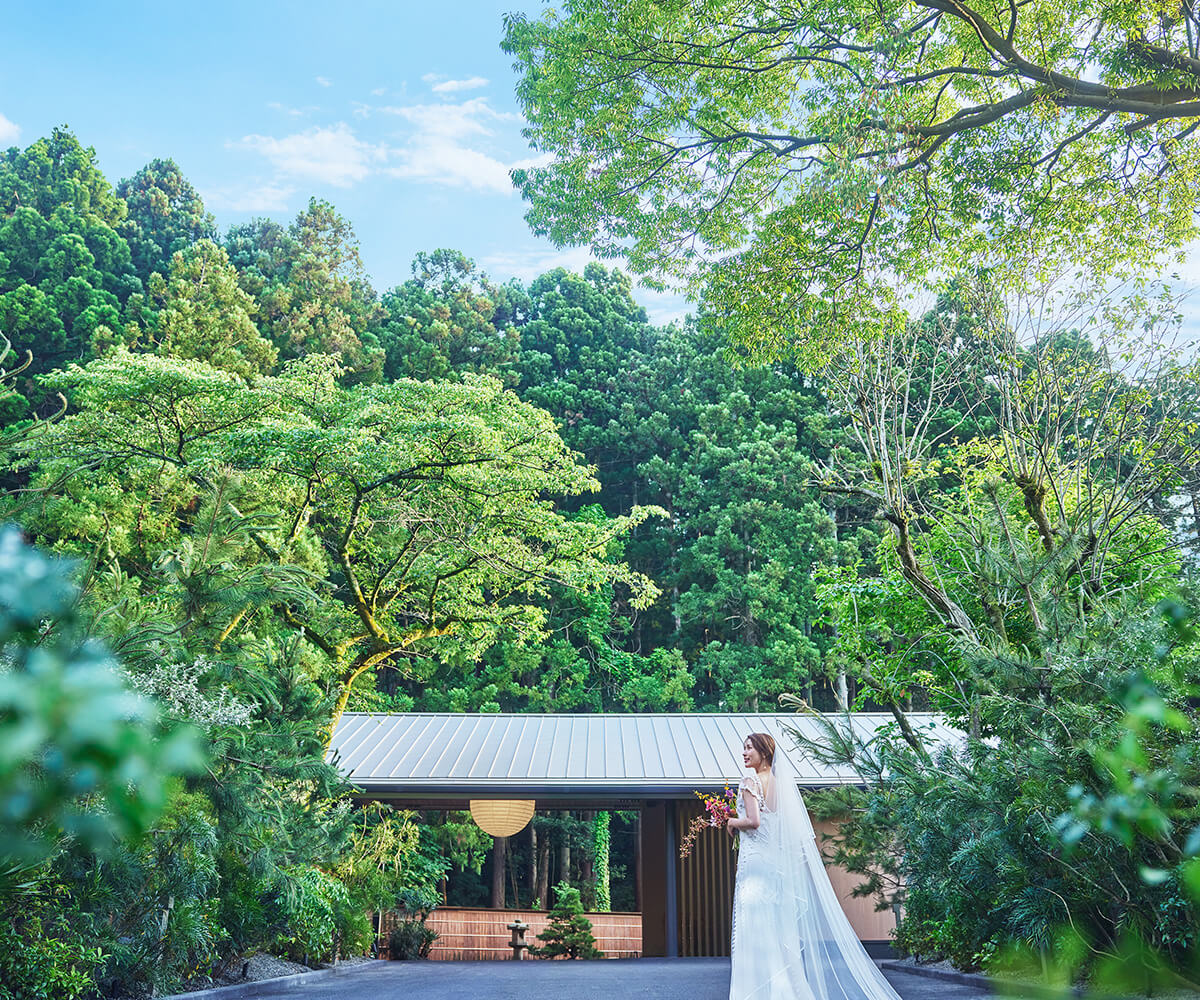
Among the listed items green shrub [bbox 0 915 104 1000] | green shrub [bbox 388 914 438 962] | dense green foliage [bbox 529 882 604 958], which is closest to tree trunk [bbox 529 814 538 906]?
dense green foliage [bbox 529 882 604 958]

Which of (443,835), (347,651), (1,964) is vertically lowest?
(443,835)

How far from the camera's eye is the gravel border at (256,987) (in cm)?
647

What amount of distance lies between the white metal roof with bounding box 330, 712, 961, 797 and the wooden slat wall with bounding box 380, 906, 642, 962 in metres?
6.04

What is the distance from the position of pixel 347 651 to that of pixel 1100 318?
11476mm

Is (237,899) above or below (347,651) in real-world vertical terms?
below

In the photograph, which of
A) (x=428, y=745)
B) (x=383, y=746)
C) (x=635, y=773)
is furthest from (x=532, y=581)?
(x=383, y=746)

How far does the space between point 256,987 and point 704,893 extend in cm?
873

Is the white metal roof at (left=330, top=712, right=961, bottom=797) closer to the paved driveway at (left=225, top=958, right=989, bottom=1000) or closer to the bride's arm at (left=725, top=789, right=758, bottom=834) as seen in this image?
the paved driveway at (left=225, top=958, right=989, bottom=1000)

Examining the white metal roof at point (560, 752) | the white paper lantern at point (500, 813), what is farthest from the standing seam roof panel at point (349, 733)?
the white paper lantern at point (500, 813)

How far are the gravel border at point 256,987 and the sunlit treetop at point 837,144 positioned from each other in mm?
6973

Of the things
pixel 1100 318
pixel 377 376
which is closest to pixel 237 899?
pixel 1100 318

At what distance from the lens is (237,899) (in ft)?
25.0

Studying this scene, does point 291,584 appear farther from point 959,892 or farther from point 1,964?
point 959,892

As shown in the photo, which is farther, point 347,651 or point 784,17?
point 347,651
